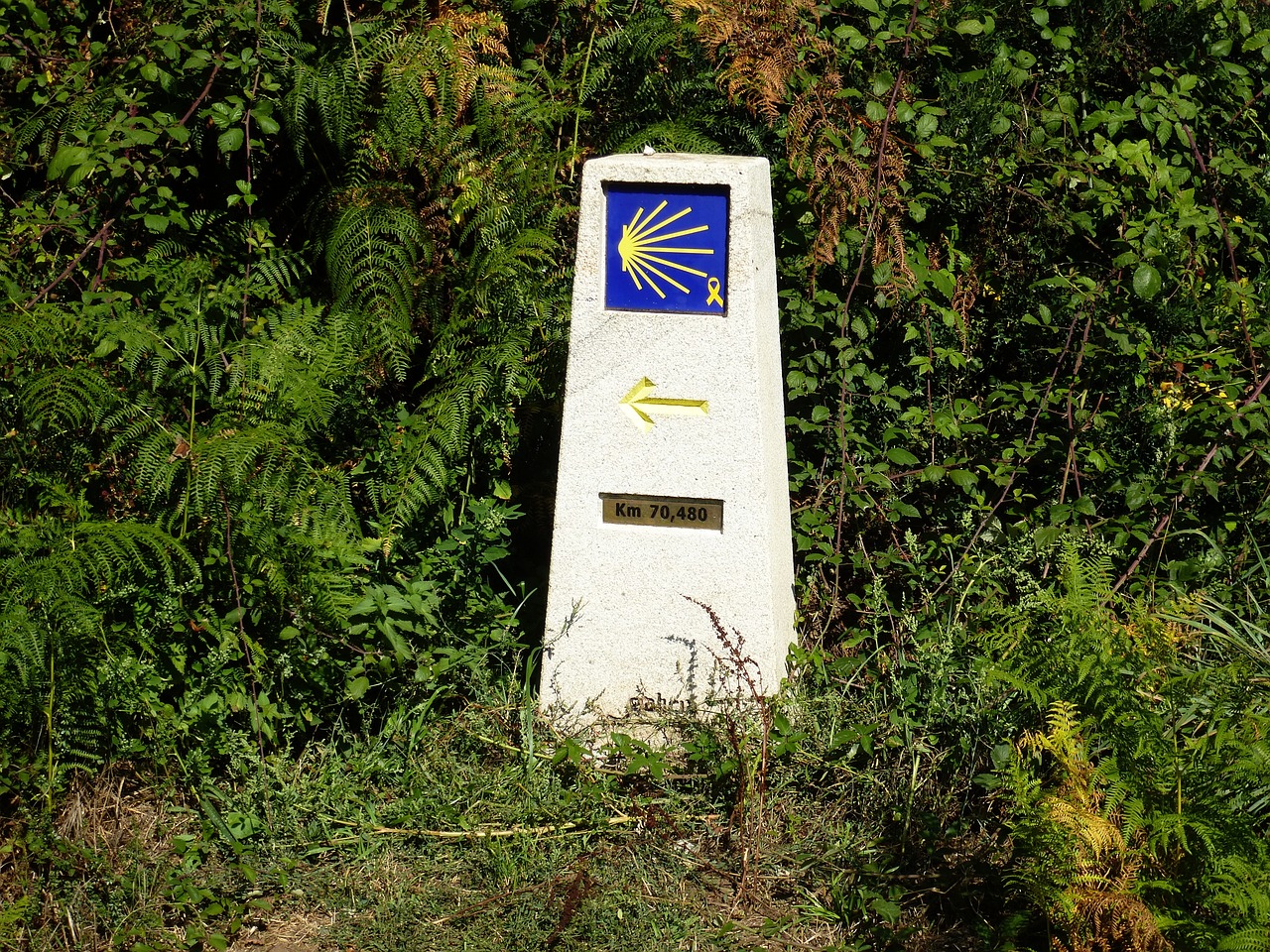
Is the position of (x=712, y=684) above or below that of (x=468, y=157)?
below

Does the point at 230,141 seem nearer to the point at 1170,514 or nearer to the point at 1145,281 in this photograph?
the point at 1145,281

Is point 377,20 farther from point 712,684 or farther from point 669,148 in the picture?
point 712,684

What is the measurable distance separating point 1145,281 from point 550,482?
230 centimetres

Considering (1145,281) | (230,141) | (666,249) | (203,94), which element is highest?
(203,94)

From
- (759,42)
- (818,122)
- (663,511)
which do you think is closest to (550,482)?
(663,511)

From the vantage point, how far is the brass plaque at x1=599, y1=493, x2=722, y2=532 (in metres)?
3.72

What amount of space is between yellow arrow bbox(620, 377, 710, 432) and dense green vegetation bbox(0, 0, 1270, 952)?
0.62 metres

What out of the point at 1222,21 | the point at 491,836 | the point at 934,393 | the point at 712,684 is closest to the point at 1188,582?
the point at 934,393

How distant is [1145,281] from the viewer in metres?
4.36

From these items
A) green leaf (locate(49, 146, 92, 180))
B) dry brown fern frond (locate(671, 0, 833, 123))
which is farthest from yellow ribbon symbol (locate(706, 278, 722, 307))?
green leaf (locate(49, 146, 92, 180))

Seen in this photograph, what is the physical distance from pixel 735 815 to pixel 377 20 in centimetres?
344

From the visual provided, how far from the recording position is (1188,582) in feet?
14.3

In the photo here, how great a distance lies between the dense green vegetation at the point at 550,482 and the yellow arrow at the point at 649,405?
62 cm

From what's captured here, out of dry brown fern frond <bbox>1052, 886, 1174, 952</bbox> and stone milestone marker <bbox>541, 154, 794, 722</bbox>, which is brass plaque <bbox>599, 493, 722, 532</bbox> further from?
dry brown fern frond <bbox>1052, 886, 1174, 952</bbox>
